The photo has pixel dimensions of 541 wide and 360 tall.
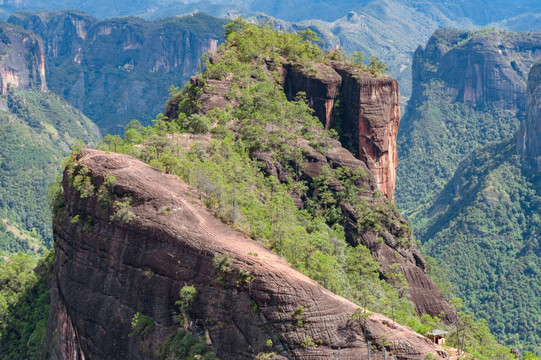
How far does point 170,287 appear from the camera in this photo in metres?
46.3

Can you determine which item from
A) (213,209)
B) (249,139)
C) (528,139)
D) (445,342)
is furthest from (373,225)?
(528,139)

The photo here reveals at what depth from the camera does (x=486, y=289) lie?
15662 cm

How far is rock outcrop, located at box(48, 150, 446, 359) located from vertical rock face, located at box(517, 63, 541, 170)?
156 metres

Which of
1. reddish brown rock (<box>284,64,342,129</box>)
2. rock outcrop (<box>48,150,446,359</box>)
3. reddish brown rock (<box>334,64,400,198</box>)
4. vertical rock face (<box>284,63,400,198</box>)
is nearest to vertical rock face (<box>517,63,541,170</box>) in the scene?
vertical rock face (<box>284,63,400,198</box>)

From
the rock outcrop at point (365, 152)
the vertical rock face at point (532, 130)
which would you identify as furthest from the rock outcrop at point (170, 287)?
the vertical rock face at point (532, 130)

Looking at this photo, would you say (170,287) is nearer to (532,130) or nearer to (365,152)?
(365,152)

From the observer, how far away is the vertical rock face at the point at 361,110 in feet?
248

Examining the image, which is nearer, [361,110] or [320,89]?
[361,110]

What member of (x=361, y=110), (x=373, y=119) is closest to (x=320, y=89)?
(x=361, y=110)

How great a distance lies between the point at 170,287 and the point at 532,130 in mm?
161496

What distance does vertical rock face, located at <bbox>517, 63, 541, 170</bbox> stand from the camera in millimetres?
188375

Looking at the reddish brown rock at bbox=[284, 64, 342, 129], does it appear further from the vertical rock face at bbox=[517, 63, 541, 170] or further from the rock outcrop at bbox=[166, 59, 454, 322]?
the vertical rock face at bbox=[517, 63, 541, 170]

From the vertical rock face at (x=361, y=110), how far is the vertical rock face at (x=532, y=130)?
399 ft

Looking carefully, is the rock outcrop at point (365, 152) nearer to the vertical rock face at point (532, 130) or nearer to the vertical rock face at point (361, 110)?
the vertical rock face at point (361, 110)
